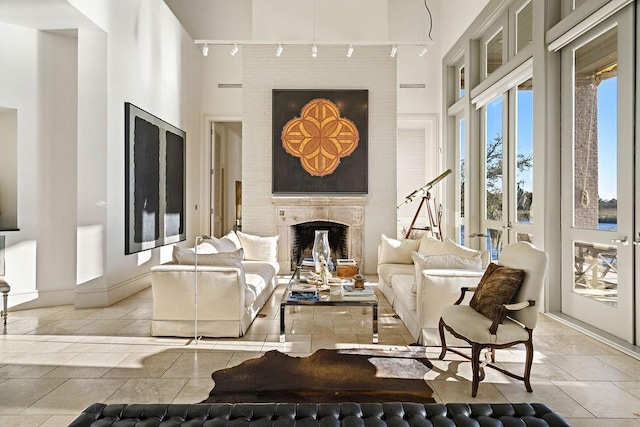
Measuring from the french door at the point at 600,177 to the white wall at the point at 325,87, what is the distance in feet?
11.2

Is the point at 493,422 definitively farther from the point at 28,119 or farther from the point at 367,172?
the point at 367,172

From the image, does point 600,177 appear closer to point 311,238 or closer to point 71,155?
point 311,238

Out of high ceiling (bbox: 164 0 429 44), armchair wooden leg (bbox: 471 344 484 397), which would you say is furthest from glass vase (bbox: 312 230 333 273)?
high ceiling (bbox: 164 0 429 44)

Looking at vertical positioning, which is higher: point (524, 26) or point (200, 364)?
point (524, 26)

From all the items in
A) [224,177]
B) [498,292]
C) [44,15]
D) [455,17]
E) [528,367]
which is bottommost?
[528,367]

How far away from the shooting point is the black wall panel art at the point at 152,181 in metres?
5.61

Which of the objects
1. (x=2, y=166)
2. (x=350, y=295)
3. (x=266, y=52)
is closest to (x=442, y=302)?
(x=350, y=295)

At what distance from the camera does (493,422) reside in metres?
1.46

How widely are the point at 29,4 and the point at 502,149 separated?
19.5ft

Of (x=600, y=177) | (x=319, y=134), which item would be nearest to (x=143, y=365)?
(x=600, y=177)

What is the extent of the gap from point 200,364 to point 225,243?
2.52m

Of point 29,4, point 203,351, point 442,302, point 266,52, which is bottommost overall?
point 203,351

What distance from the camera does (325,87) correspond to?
→ 7.70 metres

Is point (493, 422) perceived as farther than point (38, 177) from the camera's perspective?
No
